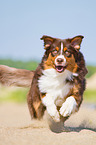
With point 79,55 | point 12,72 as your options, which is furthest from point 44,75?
point 12,72

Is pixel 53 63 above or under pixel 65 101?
above

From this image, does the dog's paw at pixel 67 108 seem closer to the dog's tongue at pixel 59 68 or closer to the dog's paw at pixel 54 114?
the dog's paw at pixel 54 114

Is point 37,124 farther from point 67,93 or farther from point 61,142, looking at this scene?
point 61,142

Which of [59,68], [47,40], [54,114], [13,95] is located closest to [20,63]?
[13,95]

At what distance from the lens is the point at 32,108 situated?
7.21 m

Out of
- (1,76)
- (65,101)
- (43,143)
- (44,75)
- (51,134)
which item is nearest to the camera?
(43,143)

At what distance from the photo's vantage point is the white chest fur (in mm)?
6664

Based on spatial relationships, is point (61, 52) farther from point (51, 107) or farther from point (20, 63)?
point (20, 63)

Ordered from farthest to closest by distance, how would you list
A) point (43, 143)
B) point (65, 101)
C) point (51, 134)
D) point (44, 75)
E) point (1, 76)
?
1. point (1, 76)
2. point (44, 75)
3. point (65, 101)
4. point (51, 134)
5. point (43, 143)

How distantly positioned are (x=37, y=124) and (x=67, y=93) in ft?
3.12

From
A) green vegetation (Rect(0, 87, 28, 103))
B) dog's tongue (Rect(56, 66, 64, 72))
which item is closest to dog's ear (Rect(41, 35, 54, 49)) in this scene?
dog's tongue (Rect(56, 66, 64, 72))

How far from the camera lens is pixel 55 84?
266 inches

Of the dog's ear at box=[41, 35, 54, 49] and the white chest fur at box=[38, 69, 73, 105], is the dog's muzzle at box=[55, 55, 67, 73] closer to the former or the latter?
the white chest fur at box=[38, 69, 73, 105]

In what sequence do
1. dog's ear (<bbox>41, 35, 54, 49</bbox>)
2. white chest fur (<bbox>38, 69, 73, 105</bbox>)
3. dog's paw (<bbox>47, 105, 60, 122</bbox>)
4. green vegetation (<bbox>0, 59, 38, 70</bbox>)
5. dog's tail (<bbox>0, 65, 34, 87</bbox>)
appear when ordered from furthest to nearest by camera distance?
green vegetation (<bbox>0, 59, 38, 70</bbox>), dog's tail (<bbox>0, 65, 34, 87</bbox>), dog's ear (<bbox>41, 35, 54, 49</bbox>), white chest fur (<bbox>38, 69, 73, 105</bbox>), dog's paw (<bbox>47, 105, 60, 122</bbox>)
